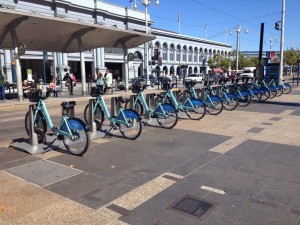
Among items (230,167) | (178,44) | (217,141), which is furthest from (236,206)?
(178,44)

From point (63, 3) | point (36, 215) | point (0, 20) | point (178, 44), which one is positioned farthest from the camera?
point (178, 44)

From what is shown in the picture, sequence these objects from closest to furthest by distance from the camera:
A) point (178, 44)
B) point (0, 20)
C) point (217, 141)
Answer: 1. point (217, 141)
2. point (0, 20)
3. point (178, 44)

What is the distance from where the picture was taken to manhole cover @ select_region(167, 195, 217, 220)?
145 inches

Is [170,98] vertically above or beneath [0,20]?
beneath

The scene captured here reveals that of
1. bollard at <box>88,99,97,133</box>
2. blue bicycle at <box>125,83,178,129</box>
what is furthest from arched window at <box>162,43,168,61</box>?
bollard at <box>88,99,97,133</box>

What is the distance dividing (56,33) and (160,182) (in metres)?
15.4

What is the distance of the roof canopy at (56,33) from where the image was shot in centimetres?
1502

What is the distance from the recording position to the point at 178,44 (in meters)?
67.1

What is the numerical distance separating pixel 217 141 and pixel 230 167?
182 centimetres

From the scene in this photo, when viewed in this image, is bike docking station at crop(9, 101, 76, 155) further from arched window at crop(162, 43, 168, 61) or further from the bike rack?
arched window at crop(162, 43, 168, 61)

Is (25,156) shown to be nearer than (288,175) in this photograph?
No

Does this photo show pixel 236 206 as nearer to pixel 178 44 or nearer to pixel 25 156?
pixel 25 156

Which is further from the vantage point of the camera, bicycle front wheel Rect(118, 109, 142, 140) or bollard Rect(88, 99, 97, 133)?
bollard Rect(88, 99, 97, 133)

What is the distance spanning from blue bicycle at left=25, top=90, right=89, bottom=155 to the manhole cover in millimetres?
2384
